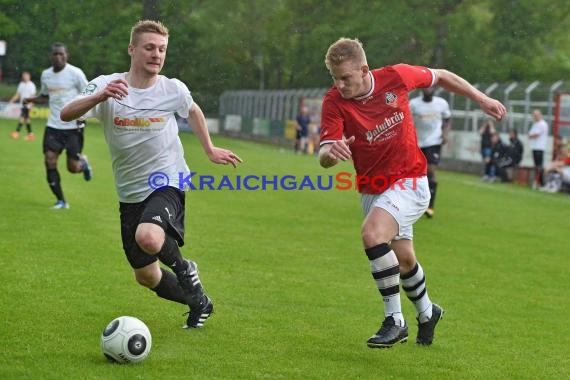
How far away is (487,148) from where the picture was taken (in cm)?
3184

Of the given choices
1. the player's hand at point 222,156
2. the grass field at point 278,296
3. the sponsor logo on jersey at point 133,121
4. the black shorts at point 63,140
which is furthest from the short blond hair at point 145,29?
the black shorts at point 63,140

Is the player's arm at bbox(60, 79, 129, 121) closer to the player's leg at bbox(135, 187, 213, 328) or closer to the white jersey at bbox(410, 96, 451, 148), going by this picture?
the player's leg at bbox(135, 187, 213, 328)

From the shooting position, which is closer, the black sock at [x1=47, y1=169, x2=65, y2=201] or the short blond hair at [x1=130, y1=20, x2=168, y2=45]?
the short blond hair at [x1=130, y1=20, x2=168, y2=45]

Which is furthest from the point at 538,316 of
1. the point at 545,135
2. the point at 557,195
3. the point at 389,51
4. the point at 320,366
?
the point at 389,51

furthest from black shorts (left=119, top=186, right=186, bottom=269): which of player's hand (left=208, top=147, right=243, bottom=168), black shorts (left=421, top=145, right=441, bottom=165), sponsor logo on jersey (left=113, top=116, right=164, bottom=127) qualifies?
black shorts (left=421, top=145, right=441, bottom=165)

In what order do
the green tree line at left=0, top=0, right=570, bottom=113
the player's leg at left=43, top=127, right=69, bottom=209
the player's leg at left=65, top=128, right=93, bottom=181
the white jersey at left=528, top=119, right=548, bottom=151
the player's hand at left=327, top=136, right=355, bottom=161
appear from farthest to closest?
the green tree line at left=0, top=0, right=570, bottom=113 < the white jersey at left=528, top=119, right=548, bottom=151 < the player's leg at left=65, top=128, right=93, bottom=181 < the player's leg at left=43, top=127, right=69, bottom=209 < the player's hand at left=327, top=136, right=355, bottom=161

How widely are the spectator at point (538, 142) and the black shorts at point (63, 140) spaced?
639 inches

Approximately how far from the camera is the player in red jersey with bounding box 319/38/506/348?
7.25m

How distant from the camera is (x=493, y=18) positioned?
66438 millimetres

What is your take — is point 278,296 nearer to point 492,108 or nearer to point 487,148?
point 492,108

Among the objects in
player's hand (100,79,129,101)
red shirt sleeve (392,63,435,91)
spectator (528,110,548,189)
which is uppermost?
red shirt sleeve (392,63,435,91)

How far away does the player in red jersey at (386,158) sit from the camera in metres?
7.25

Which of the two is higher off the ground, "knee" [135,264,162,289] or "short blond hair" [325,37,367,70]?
"short blond hair" [325,37,367,70]

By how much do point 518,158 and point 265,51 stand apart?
48.2m
